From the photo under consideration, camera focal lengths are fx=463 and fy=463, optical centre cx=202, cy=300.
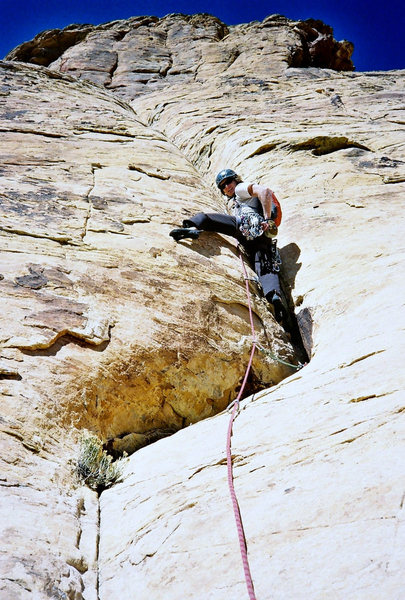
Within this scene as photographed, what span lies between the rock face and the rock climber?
0.21 m

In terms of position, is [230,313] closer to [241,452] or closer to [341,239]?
[341,239]

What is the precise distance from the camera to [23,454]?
3.18 meters

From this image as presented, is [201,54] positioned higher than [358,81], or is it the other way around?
[201,54]

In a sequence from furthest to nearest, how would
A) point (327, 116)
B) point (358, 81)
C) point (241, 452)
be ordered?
1. point (358, 81)
2. point (327, 116)
3. point (241, 452)

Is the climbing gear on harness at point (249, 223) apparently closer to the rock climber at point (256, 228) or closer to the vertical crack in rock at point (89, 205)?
the rock climber at point (256, 228)

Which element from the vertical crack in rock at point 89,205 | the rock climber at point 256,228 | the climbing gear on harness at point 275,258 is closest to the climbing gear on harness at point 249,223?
the rock climber at point 256,228

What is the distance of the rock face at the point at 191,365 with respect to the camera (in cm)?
234

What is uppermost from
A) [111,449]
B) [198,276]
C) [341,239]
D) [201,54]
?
A: [201,54]

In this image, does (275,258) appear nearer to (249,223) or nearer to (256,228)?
(256,228)

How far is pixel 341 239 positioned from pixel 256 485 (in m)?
4.32

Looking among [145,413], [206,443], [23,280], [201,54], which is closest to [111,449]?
[145,413]

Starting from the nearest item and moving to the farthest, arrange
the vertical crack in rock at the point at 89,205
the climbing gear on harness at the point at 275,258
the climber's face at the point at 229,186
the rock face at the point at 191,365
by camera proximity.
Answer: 1. the rock face at the point at 191,365
2. the vertical crack in rock at the point at 89,205
3. the climbing gear on harness at the point at 275,258
4. the climber's face at the point at 229,186

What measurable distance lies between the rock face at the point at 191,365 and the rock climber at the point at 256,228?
211 mm

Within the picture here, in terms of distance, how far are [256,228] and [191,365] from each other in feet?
9.15
